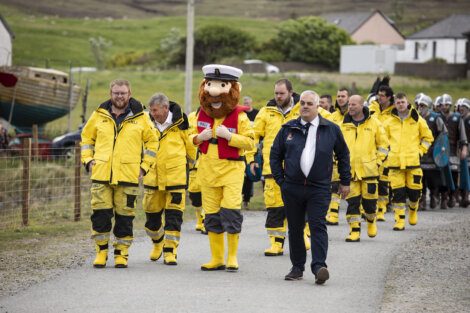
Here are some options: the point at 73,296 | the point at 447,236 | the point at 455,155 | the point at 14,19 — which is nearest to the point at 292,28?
the point at 14,19

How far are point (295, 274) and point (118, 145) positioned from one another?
8.23ft

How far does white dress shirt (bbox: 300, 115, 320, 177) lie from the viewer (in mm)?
11305

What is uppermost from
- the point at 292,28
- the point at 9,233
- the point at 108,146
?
the point at 292,28

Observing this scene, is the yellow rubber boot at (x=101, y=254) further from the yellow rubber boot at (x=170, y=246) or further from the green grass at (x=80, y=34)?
the green grass at (x=80, y=34)

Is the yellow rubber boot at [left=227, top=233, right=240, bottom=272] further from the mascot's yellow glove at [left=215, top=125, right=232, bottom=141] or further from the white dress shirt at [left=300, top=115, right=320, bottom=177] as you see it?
the white dress shirt at [left=300, top=115, right=320, bottom=177]

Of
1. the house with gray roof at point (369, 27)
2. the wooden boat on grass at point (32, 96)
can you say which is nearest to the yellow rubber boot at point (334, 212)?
the wooden boat on grass at point (32, 96)

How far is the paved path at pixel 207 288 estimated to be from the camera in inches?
384

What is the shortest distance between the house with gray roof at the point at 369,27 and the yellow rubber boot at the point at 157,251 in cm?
11165

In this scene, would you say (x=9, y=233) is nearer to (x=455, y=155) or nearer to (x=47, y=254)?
(x=47, y=254)

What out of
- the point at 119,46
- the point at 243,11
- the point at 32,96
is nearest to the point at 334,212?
the point at 32,96

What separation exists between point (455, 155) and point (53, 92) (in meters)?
29.0

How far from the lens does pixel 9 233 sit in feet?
53.7

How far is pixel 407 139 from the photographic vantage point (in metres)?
18.1

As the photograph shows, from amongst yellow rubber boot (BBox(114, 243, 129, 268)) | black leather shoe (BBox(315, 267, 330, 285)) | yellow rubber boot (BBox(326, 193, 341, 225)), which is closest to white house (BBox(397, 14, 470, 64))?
yellow rubber boot (BBox(326, 193, 341, 225))
